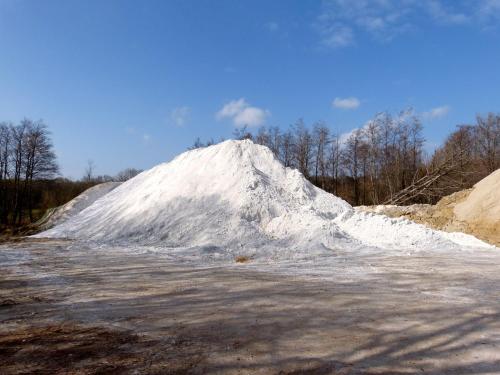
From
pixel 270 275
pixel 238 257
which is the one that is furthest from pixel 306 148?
pixel 270 275

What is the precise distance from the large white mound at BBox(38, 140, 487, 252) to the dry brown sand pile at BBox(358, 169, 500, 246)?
3.80 ft

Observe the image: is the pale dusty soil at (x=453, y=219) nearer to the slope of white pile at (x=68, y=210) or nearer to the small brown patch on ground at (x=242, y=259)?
the small brown patch on ground at (x=242, y=259)

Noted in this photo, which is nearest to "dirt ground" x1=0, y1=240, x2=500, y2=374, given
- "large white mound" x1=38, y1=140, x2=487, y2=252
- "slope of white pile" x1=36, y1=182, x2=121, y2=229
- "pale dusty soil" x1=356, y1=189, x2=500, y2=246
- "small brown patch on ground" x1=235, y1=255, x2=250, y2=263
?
"small brown patch on ground" x1=235, y1=255, x2=250, y2=263

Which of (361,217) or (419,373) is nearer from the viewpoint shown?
(419,373)

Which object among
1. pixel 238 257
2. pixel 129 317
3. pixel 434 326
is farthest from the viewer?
pixel 238 257

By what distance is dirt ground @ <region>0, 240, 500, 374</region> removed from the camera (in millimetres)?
3938

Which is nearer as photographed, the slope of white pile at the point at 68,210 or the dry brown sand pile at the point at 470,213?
the dry brown sand pile at the point at 470,213

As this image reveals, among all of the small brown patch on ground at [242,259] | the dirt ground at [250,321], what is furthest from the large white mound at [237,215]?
the dirt ground at [250,321]

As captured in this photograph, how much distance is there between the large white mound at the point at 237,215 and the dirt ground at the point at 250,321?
4362 millimetres

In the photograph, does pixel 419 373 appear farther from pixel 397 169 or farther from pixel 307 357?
pixel 397 169

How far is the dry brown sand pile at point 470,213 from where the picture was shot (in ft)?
46.8

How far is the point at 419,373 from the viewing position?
3668 millimetres

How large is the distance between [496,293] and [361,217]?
319 inches

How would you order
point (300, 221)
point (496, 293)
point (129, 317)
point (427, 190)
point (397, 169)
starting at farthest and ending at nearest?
1. point (397, 169)
2. point (427, 190)
3. point (300, 221)
4. point (496, 293)
5. point (129, 317)
